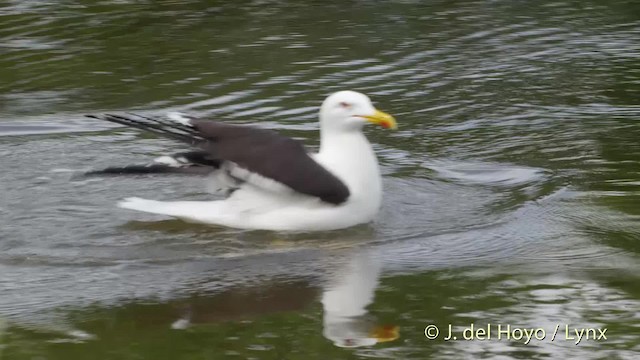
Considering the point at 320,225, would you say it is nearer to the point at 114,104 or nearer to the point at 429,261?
the point at 429,261

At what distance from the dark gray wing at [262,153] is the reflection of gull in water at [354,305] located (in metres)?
0.55

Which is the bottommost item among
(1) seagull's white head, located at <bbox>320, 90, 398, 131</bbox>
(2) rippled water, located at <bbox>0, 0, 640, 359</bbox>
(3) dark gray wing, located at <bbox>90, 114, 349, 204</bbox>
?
(2) rippled water, located at <bbox>0, 0, 640, 359</bbox>

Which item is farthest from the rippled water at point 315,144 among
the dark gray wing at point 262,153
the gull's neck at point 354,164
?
the dark gray wing at point 262,153

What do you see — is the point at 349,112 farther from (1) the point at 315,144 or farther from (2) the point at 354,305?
(1) the point at 315,144

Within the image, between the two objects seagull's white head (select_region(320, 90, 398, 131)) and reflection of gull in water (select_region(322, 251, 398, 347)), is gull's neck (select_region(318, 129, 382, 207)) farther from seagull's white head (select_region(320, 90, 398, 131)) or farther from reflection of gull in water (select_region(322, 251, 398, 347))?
reflection of gull in water (select_region(322, 251, 398, 347))

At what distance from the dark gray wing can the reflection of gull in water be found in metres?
0.55

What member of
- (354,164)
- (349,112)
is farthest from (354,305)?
(349,112)

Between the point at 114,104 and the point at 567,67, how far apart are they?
4294 millimetres

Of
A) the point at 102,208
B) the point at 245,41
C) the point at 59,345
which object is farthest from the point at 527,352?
the point at 245,41

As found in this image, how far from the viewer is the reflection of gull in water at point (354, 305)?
721 centimetres

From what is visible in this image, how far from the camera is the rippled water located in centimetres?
744

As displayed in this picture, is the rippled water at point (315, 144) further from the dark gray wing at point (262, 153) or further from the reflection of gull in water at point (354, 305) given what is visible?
the dark gray wing at point (262, 153)

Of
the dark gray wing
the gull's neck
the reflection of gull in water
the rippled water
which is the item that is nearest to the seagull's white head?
the gull's neck

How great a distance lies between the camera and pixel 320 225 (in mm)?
9125
